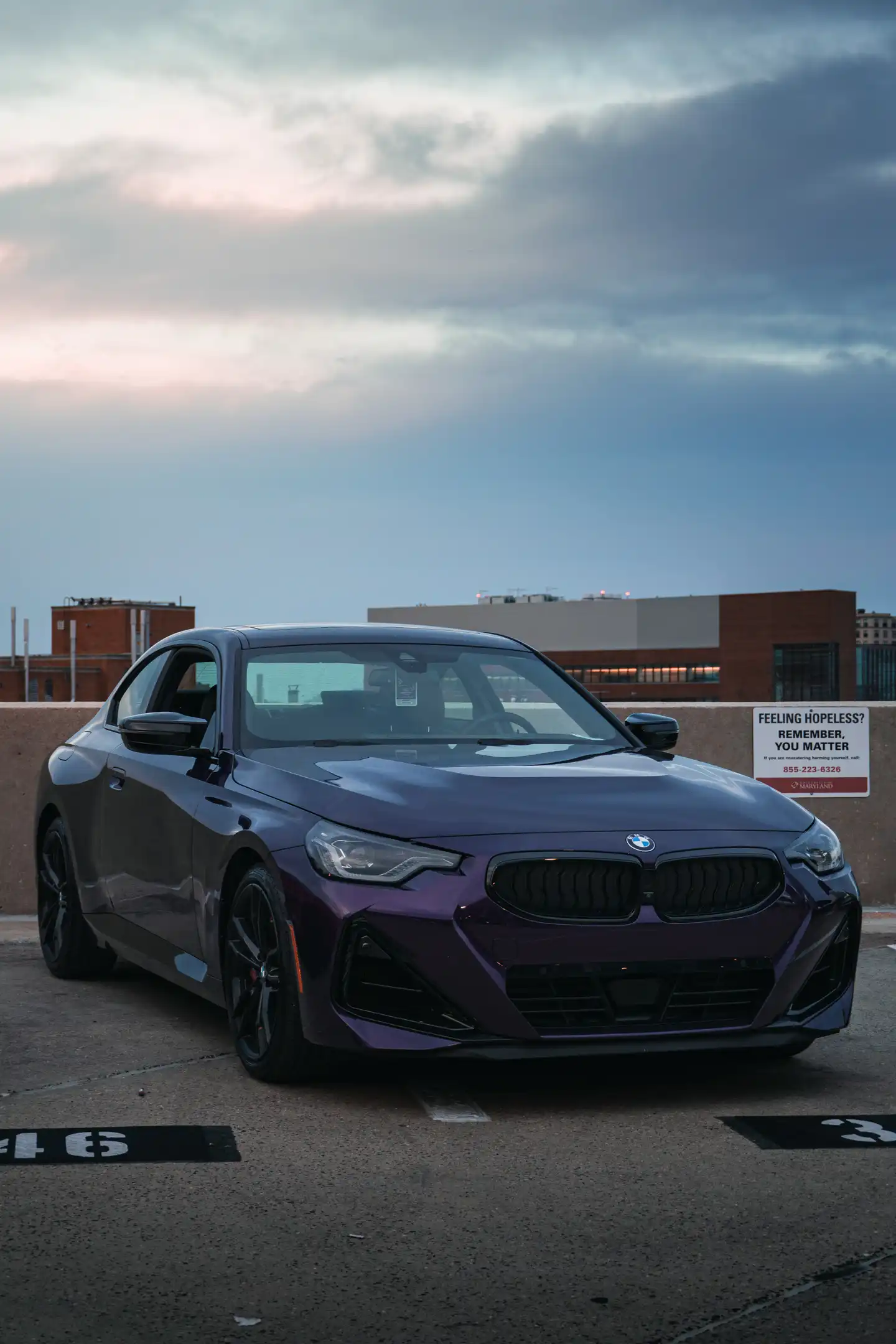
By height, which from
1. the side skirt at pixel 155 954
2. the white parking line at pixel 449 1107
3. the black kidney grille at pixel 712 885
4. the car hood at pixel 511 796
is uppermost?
the car hood at pixel 511 796

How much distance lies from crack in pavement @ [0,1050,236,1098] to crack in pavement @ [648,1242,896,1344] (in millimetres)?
2793

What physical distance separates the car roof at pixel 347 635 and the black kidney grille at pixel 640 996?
2144 millimetres

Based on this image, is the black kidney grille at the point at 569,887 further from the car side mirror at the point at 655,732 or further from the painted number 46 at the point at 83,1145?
the car side mirror at the point at 655,732

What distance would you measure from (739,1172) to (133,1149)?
1.66m

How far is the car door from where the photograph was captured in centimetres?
656

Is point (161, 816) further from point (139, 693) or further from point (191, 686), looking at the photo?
point (139, 693)

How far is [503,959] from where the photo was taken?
524 cm

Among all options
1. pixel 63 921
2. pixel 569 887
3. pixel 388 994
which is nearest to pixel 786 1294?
pixel 569 887

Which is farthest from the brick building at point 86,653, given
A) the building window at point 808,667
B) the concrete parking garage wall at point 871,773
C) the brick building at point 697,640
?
the concrete parking garage wall at point 871,773

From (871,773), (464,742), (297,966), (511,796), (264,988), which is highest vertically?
→ (464,742)

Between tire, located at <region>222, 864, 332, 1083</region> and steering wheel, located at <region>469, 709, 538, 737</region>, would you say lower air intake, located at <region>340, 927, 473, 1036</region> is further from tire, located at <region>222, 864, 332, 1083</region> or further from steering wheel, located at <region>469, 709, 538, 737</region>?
steering wheel, located at <region>469, 709, 538, 737</region>

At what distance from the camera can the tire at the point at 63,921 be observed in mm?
8031

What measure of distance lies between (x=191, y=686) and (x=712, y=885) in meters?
2.96

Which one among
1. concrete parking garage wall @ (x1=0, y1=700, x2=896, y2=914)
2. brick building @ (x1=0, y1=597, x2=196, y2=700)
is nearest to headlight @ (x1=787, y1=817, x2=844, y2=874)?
concrete parking garage wall @ (x1=0, y1=700, x2=896, y2=914)
